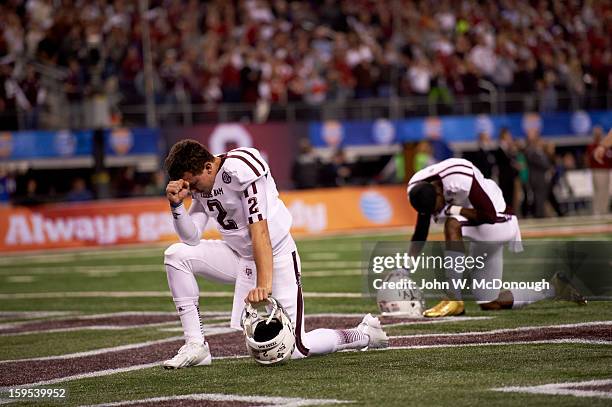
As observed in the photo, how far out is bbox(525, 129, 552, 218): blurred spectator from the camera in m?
23.8

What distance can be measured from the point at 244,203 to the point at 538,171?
16.9m

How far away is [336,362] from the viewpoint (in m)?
7.68

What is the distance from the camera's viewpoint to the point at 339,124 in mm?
24766

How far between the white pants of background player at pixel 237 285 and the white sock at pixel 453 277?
5.75 feet

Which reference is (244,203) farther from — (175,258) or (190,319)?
(190,319)

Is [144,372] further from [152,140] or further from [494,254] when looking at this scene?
[152,140]

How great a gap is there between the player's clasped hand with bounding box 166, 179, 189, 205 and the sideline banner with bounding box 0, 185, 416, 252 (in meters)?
12.9

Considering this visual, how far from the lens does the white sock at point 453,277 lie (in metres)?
9.59

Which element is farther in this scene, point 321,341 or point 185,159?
point 321,341

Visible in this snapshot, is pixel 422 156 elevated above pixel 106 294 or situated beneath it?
elevated above

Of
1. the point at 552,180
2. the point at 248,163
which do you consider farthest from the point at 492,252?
the point at 552,180

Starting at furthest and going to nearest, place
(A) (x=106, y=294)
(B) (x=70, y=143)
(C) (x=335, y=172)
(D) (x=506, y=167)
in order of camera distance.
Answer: (C) (x=335, y=172), (D) (x=506, y=167), (B) (x=70, y=143), (A) (x=106, y=294)

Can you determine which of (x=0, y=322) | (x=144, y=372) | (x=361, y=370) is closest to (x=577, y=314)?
(x=361, y=370)

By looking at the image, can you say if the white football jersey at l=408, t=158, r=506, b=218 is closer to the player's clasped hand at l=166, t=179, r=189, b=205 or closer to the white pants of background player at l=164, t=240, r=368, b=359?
the white pants of background player at l=164, t=240, r=368, b=359
